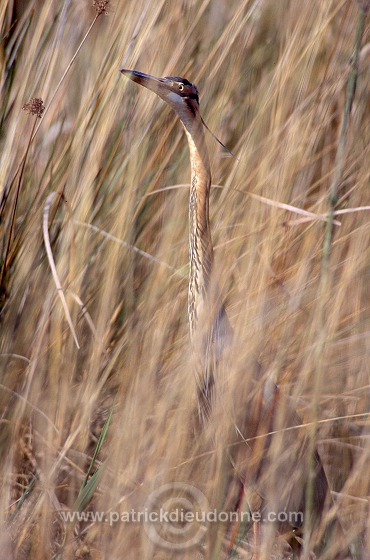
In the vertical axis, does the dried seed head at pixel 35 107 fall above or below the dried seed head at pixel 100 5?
below

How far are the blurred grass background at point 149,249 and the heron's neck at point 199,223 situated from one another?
0.10ft

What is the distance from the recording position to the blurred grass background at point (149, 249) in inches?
44.2

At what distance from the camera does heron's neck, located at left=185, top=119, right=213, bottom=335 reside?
1259mm

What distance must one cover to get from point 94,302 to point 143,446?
323 mm

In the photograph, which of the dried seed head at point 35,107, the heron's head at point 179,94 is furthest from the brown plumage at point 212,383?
the dried seed head at point 35,107

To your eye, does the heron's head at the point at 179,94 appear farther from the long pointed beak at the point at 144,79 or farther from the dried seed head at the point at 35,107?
the dried seed head at the point at 35,107

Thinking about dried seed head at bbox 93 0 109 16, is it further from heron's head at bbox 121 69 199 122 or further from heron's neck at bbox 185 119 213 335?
heron's neck at bbox 185 119 213 335

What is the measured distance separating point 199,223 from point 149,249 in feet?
0.41

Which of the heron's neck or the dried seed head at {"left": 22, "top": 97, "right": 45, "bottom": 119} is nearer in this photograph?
the dried seed head at {"left": 22, "top": 97, "right": 45, "bottom": 119}

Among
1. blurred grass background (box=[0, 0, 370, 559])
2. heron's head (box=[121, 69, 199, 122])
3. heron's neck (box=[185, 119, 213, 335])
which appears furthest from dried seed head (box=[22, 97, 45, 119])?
heron's neck (box=[185, 119, 213, 335])

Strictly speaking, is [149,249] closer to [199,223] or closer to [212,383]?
[199,223]

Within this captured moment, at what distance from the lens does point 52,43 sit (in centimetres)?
129

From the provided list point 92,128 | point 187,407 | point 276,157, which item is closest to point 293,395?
point 187,407

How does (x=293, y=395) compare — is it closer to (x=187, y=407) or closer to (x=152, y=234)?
(x=187, y=407)
